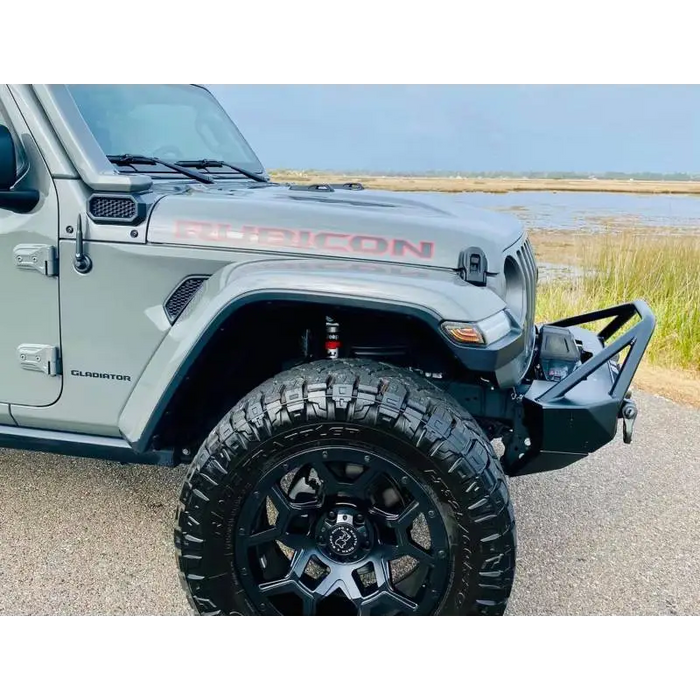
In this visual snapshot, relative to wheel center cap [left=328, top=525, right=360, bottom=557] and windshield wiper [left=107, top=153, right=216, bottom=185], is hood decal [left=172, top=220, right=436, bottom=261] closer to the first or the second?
windshield wiper [left=107, top=153, right=216, bottom=185]

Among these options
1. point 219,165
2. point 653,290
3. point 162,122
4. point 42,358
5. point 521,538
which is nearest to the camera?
point 42,358

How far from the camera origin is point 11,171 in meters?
2.21

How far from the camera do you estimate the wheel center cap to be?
216 cm

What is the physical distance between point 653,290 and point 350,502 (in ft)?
19.1

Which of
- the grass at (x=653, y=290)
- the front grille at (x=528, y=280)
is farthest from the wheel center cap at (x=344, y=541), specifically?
the grass at (x=653, y=290)

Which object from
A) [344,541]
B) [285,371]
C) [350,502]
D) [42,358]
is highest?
[285,371]

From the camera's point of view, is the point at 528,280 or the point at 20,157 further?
the point at 528,280

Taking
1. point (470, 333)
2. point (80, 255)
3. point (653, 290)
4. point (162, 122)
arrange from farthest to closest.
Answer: point (653, 290) → point (162, 122) → point (80, 255) → point (470, 333)

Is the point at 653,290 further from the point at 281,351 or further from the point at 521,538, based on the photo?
the point at 281,351

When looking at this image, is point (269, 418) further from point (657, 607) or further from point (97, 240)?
point (657, 607)

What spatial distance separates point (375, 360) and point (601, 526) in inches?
60.4

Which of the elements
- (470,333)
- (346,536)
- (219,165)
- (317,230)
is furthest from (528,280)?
(219,165)

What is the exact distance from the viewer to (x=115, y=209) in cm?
229

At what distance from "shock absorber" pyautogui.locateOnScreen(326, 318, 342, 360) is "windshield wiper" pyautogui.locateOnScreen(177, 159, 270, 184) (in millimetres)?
1278
